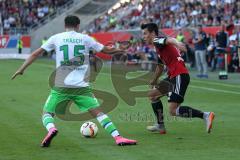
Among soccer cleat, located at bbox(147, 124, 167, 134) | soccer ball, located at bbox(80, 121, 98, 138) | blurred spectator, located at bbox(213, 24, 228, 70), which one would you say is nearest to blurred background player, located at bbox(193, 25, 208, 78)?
blurred spectator, located at bbox(213, 24, 228, 70)

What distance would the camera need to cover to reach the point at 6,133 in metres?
11.3

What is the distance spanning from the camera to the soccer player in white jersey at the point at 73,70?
9805mm

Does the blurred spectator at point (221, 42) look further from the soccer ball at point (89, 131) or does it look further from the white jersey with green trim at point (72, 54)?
the white jersey with green trim at point (72, 54)

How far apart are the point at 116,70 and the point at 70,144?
785 inches

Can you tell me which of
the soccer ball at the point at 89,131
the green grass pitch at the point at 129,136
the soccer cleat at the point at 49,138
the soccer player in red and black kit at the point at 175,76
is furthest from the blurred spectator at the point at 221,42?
Answer: the soccer cleat at the point at 49,138

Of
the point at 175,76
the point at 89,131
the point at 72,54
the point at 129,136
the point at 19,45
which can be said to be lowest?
the point at 19,45

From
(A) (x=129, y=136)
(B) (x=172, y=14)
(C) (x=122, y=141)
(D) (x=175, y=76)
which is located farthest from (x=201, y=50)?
(C) (x=122, y=141)

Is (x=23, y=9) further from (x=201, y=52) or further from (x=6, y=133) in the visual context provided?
(x=6, y=133)

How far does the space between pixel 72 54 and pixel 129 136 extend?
77.1 inches

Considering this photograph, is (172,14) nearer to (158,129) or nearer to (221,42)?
(221,42)

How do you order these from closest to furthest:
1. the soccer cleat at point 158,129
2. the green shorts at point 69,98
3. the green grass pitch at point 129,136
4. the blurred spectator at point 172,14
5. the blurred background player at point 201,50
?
the green grass pitch at point 129,136 < the green shorts at point 69,98 < the soccer cleat at point 158,129 < the blurred background player at point 201,50 < the blurred spectator at point 172,14

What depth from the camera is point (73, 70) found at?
9945mm

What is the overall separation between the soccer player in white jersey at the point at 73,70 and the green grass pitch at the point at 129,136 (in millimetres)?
305

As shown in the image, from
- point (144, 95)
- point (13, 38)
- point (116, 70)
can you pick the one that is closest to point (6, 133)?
point (144, 95)
